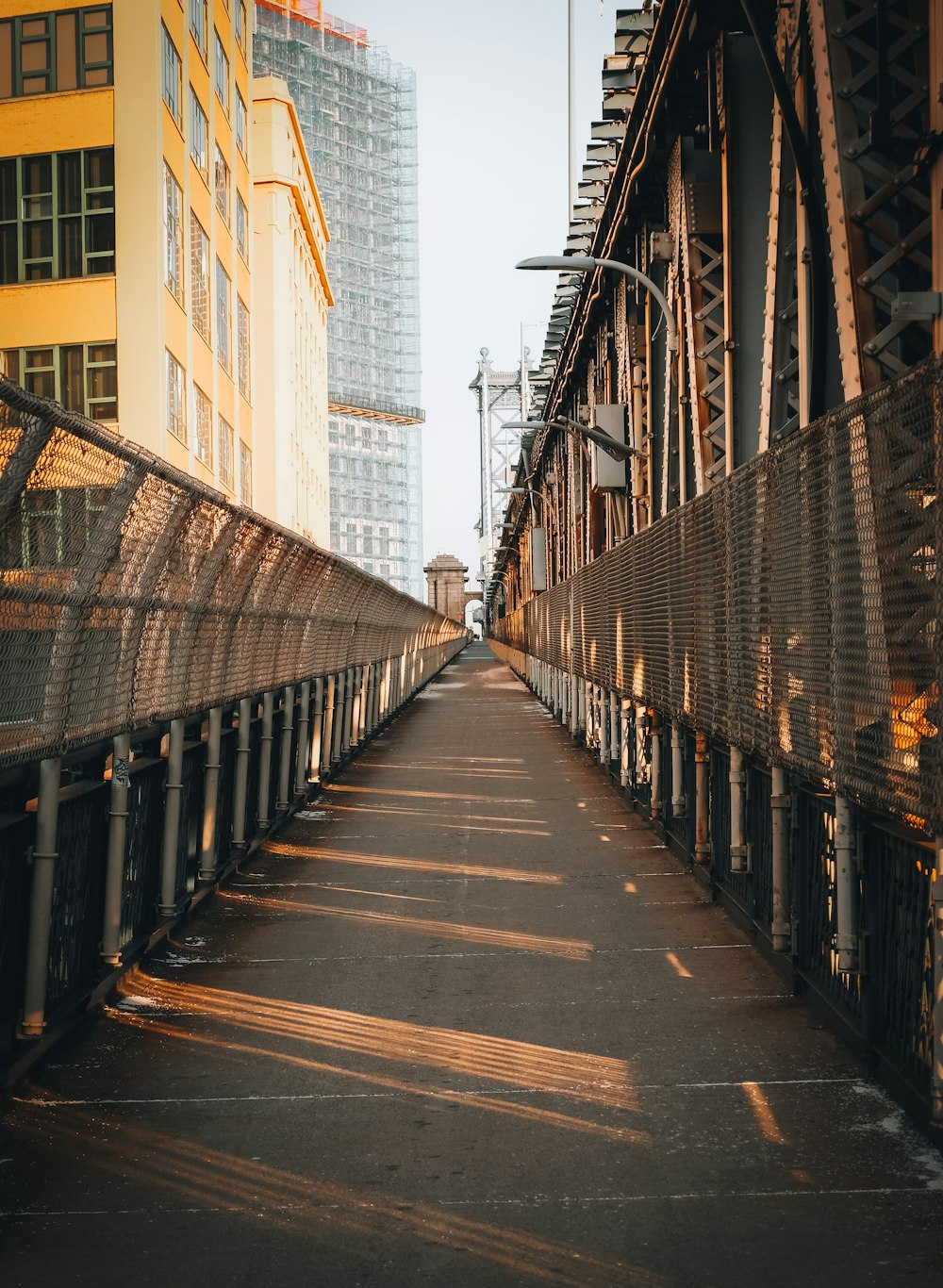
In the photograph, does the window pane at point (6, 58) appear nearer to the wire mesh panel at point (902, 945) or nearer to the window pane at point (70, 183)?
the window pane at point (70, 183)

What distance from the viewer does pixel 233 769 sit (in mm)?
10938

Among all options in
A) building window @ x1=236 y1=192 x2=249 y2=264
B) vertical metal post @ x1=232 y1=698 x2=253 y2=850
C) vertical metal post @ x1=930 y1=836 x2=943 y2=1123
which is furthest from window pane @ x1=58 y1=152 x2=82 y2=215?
vertical metal post @ x1=930 y1=836 x2=943 y2=1123

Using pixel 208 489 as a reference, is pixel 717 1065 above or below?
below

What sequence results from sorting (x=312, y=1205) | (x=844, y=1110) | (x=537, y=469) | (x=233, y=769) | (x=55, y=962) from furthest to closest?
(x=537, y=469) → (x=233, y=769) → (x=55, y=962) → (x=844, y=1110) → (x=312, y=1205)

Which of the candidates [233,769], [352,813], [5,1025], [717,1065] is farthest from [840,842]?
[352,813]

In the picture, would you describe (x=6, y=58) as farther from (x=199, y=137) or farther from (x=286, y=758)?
(x=286, y=758)

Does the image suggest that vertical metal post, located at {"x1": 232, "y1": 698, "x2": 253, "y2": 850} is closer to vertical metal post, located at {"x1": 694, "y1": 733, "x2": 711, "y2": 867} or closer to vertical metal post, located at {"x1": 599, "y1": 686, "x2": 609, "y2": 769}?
vertical metal post, located at {"x1": 694, "y1": 733, "x2": 711, "y2": 867}

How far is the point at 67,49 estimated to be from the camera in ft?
108

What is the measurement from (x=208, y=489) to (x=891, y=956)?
14.8 ft

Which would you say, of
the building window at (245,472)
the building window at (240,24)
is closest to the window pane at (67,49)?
the building window at (245,472)

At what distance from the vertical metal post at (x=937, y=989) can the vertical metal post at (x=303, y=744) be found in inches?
390

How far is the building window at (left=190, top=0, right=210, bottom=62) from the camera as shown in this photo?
38.1 m

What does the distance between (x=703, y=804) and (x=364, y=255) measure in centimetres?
12869

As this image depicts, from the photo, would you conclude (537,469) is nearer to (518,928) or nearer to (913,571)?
(518,928)
